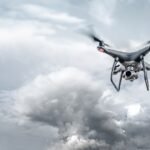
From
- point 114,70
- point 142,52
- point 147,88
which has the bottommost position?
point 147,88

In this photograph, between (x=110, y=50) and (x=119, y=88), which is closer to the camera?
(x=119, y=88)

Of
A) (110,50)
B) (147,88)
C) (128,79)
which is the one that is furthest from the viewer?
(110,50)

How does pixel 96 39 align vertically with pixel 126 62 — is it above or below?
above

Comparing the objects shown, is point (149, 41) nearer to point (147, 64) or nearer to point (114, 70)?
point (147, 64)

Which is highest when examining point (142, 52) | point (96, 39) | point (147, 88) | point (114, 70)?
point (96, 39)

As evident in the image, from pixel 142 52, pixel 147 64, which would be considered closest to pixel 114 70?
pixel 142 52

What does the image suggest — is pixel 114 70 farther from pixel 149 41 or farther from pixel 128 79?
pixel 149 41

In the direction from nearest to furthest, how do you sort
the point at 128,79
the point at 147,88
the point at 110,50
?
the point at 147,88, the point at 128,79, the point at 110,50

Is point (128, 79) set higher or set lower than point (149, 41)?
lower

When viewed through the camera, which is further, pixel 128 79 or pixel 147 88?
pixel 128 79

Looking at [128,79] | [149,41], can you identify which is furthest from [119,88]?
[149,41]
